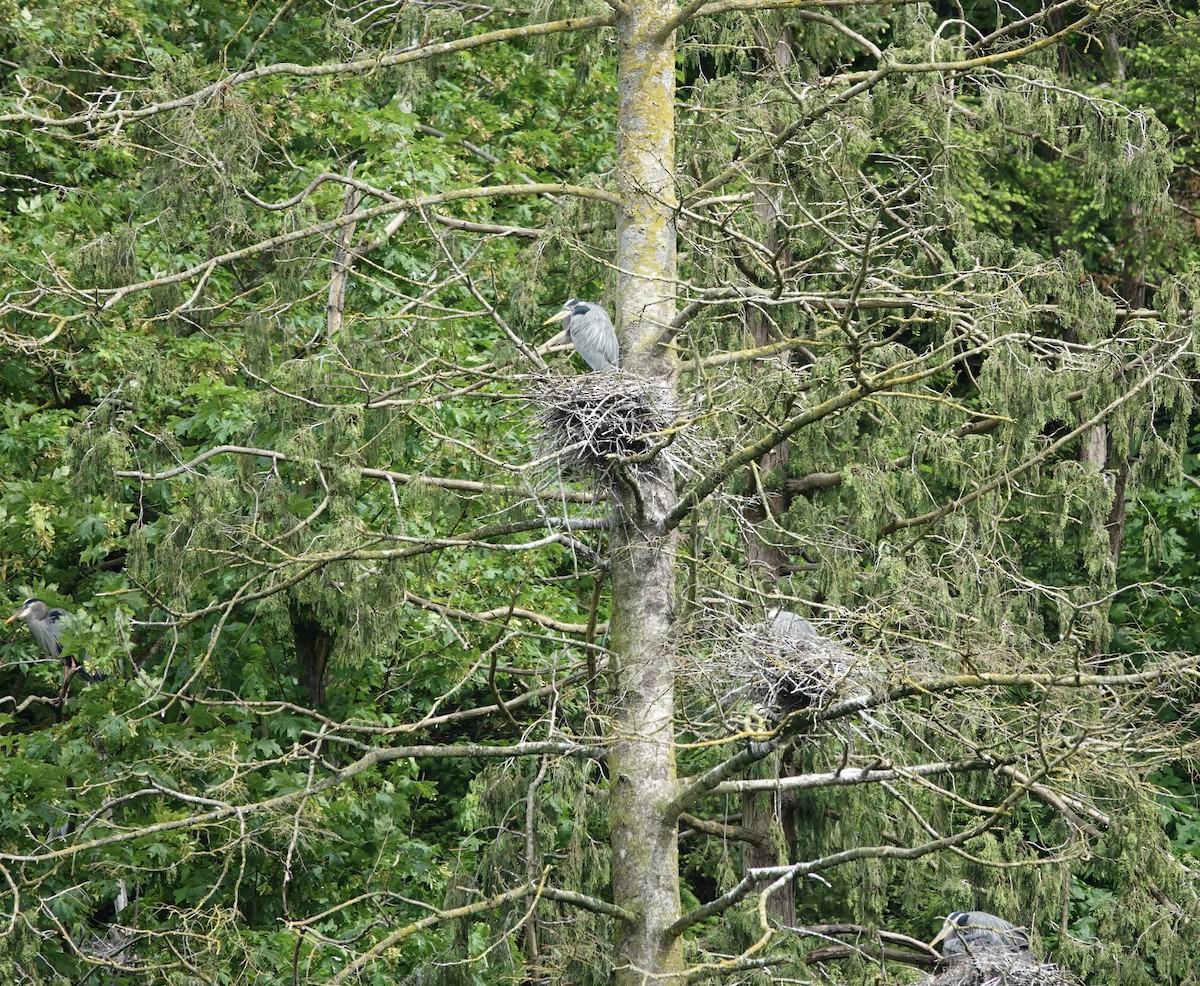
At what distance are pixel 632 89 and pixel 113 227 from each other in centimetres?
488

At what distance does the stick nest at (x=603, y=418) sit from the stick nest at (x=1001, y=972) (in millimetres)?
→ 2501

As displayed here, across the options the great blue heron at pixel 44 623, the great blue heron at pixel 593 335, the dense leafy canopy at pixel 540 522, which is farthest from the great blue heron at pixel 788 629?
the great blue heron at pixel 44 623

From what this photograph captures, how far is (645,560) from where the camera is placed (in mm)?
7090

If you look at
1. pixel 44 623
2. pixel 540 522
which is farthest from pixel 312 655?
pixel 540 522

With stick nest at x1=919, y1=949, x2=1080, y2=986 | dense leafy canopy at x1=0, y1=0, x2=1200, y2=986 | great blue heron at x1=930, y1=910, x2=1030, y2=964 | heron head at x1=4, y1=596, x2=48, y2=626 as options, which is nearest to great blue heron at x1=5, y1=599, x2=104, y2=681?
heron head at x1=4, y1=596, x2=48, y2=626

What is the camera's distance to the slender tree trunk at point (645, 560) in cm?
668

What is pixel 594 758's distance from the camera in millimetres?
7379

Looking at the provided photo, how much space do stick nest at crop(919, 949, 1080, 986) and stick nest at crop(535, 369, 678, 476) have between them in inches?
98.5

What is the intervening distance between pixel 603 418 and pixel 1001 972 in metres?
2.77

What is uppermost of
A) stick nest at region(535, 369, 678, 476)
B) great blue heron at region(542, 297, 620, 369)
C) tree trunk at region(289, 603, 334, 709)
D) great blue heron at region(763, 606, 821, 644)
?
great blue heron at region(542, 297, 620, 369)

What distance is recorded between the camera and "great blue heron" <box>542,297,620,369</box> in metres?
7.84

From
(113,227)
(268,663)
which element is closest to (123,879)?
(268,663)

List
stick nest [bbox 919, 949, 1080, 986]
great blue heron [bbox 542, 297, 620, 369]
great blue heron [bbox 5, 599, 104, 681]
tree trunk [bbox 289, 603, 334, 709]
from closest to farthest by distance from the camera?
stick nest [bbox 919, 949, 1080, 986] < great blue heron [bbox 542, 297, 620, 369] < great blue heron [bbox 5, 599, 104, 681] < tree trunk [bbox 289, 603, 334, 709]

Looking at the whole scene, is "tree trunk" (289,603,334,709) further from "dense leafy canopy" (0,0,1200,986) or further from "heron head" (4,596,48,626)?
"heron head" (4,596,48,626)
